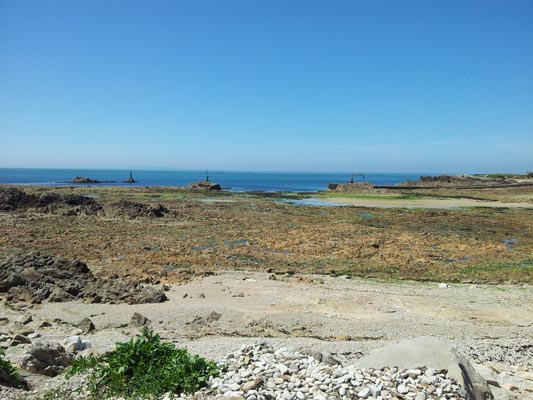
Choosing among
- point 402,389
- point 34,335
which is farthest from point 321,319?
point 34,335

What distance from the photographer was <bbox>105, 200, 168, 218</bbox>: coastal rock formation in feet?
109

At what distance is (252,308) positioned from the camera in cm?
1239

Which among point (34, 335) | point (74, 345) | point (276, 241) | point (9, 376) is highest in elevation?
point (9, 376)

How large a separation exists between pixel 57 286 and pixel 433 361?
11108mm

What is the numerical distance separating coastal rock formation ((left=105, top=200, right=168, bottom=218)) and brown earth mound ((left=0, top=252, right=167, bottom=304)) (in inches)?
751

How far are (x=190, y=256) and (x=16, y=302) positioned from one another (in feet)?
30.0

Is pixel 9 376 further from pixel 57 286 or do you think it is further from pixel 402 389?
pixel 57 286

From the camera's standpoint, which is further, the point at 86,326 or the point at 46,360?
the point at 86,326

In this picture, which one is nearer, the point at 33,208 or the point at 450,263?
the point at 450,263

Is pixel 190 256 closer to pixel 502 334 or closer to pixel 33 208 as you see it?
pixel 502 334

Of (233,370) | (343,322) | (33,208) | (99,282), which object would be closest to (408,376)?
(233,370)

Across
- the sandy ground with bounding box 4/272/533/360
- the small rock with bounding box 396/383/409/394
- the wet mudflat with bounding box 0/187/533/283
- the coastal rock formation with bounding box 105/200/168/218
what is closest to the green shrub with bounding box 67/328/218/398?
the sandy ground with bounding box 4/272/533/360

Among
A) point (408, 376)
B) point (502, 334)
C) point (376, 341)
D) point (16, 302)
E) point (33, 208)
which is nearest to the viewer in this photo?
point (408, 376)

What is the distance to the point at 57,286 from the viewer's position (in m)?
12.9
